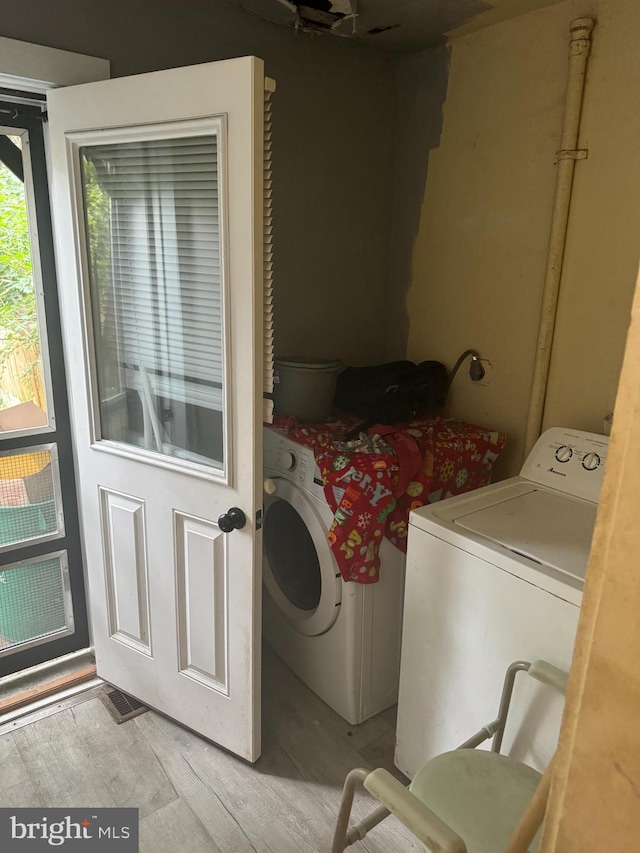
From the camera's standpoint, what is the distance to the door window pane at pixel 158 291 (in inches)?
61.7

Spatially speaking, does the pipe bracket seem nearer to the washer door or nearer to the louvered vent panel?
the louvered vent panel

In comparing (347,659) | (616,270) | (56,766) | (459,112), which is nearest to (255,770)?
(347,659)

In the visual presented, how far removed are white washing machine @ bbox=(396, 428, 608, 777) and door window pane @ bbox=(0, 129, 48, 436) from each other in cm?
134

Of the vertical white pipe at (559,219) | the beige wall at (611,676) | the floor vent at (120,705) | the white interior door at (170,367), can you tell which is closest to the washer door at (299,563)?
the white interior door at (170,367)

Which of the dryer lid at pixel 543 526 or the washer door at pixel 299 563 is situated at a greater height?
the dryer lid at pixel 543 526

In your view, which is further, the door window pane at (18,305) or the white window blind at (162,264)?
the door window pane at (18,305)

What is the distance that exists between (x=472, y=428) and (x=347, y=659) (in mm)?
918

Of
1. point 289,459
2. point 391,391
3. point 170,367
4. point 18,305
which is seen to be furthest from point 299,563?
point 18,305

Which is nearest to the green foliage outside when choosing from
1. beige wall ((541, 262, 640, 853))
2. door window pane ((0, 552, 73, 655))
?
door window pane ((0, 552, 73, 655))

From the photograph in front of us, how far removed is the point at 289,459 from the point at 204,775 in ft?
3.25

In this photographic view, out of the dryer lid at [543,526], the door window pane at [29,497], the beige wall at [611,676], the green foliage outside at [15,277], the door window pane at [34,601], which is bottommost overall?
the door window pane at [34,601]

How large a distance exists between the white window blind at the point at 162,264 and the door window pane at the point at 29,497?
1.58ft

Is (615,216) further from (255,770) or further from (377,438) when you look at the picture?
(255,770)

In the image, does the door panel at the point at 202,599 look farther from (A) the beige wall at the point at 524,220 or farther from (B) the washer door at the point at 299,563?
(A) the beige wall at the point at 524,220
